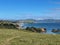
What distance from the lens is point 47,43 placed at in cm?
2536

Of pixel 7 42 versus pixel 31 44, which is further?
pixel 7 42

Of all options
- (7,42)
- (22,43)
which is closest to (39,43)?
(22,43)

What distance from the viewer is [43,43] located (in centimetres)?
2525

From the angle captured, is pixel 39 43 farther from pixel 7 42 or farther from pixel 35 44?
pixel 7 42

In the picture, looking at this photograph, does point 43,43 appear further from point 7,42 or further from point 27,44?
point 7,42

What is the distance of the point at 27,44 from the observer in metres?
24.9

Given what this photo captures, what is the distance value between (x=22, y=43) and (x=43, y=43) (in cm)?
262

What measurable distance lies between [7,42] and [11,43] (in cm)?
93

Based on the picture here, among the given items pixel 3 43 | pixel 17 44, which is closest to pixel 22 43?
pixel 17 44

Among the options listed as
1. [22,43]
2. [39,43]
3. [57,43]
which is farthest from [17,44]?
[57,43]

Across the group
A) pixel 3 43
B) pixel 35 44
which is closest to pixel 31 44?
pixel 35 44

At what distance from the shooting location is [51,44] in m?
24.9

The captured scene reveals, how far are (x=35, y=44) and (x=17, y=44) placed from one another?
220cm

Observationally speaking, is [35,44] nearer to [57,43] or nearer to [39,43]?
[39,43]
